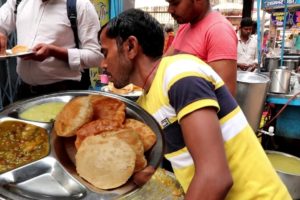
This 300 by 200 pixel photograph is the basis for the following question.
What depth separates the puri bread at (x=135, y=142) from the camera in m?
0.97

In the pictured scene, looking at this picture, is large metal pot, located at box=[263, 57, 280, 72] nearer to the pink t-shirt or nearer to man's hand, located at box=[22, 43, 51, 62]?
the pink t-shirt

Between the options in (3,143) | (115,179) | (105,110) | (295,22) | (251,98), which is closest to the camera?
(115,179)

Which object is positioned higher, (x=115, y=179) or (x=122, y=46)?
(x=122, y=46)

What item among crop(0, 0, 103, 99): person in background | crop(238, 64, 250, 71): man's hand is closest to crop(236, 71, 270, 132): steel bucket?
crop(0, 0, 103, 99): person in background

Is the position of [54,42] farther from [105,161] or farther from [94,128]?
[105,161]

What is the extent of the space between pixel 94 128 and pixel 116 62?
337mm

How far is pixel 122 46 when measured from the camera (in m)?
1.25

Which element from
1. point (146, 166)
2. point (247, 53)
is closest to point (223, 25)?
point (146, 166)

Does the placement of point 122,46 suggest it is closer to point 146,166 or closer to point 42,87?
point 146,166

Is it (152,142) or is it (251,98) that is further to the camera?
(251,98)

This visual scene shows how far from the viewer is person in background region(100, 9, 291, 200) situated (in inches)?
37.0

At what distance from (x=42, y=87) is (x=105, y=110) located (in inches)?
52.4

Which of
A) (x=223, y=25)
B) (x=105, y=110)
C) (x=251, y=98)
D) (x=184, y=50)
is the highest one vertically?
(x=223, y=25)

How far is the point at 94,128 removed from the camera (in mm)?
1072
